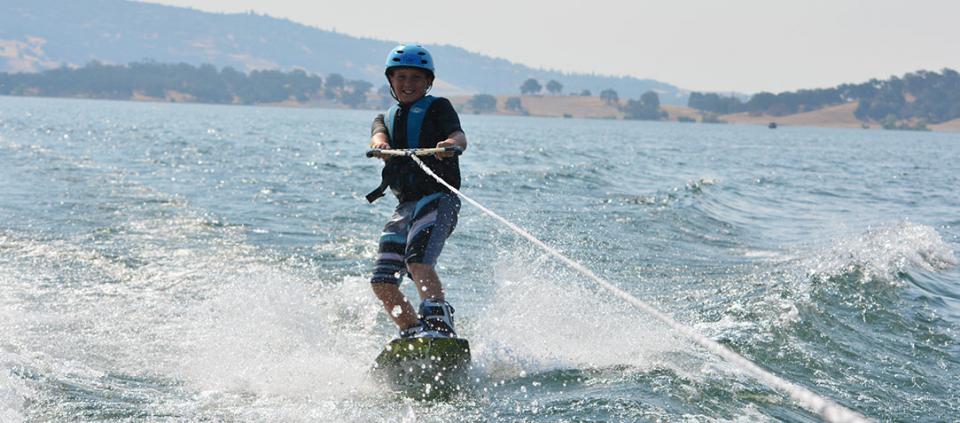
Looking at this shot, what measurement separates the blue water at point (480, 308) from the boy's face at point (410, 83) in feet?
6.27

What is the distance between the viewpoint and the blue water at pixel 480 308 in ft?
19.6

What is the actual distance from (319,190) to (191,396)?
542 inches

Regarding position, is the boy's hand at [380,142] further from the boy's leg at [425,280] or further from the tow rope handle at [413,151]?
the boy's leg at [425,280]

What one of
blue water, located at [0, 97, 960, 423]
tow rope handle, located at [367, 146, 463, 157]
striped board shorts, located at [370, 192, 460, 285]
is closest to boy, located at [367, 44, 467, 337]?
striped board shorts, located at [370, 192, 460, 285]

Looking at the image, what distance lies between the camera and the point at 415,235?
6777 millimetres

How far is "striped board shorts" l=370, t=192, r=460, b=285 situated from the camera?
676cm

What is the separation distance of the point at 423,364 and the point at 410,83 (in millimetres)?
1975

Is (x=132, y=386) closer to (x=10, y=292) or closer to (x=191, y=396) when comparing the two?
(x=191, y=396)

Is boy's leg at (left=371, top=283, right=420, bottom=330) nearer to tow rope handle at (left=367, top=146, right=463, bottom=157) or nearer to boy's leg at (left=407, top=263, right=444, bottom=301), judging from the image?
boy's leg at (left=407, top=263, right=444, bottom=301)

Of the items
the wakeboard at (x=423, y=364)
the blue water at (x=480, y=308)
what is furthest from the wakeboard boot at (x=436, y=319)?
the blue water at (x=480, y=308)

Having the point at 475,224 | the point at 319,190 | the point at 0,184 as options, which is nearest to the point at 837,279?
the point at 475,224

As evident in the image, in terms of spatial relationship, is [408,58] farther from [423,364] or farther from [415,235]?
[423,364]

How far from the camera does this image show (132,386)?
617 centimetres

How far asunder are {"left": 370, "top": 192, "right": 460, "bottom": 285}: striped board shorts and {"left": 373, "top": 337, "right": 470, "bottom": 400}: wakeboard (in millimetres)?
551
